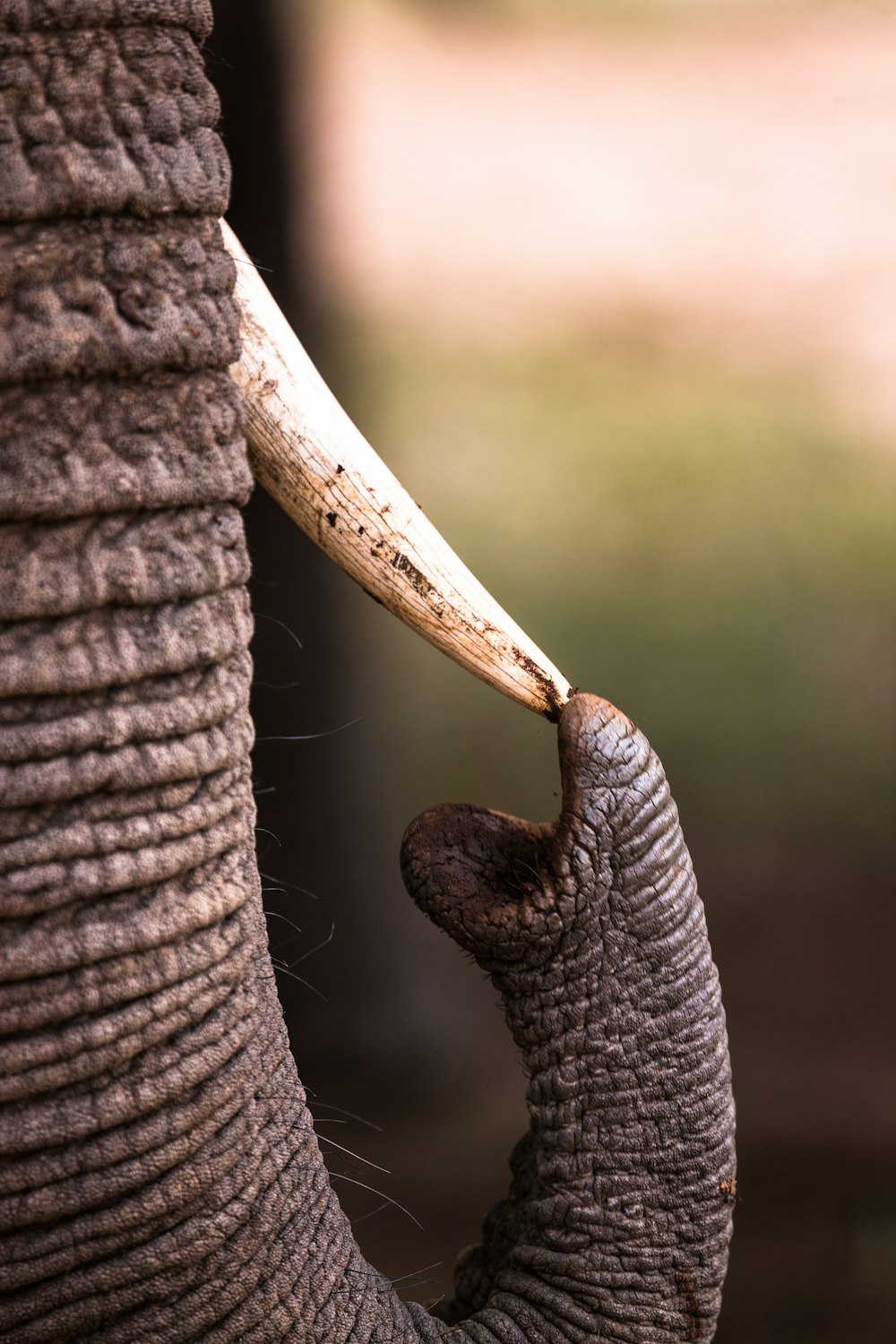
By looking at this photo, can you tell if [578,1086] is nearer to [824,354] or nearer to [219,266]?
[219,266]

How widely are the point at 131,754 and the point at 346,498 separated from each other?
216 millimetres

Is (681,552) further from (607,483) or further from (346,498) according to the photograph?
(346,498)

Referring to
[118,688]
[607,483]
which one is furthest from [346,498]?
[607,483]

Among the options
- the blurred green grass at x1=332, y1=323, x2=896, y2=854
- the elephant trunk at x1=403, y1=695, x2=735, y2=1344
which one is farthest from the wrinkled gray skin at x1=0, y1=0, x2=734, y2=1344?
the blurred green grass at x1=332, y1=323, x2=896, y2=854

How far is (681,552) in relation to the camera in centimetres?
285

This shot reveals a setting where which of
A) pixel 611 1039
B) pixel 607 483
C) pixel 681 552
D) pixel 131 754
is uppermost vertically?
pixel 131 754

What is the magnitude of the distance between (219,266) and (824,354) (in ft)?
7.23

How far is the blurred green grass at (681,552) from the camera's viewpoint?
9.13ft

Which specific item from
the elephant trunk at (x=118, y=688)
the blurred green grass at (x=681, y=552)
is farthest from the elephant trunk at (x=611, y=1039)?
the blurred green grass at (x=681, y=552)

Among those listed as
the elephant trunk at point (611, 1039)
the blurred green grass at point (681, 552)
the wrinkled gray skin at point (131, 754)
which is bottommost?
the blurred green grass at point (681, 552)

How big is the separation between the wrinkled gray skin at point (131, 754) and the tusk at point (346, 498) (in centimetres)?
7

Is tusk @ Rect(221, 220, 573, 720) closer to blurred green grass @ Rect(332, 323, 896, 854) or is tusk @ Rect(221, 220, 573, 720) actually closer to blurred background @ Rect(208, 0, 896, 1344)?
blurred background @ Rect(208, 0, 896, 1344)

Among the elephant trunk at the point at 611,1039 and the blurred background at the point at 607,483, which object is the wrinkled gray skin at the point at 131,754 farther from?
the blurred background at the point at 607,483

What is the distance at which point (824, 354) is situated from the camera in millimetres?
2723
